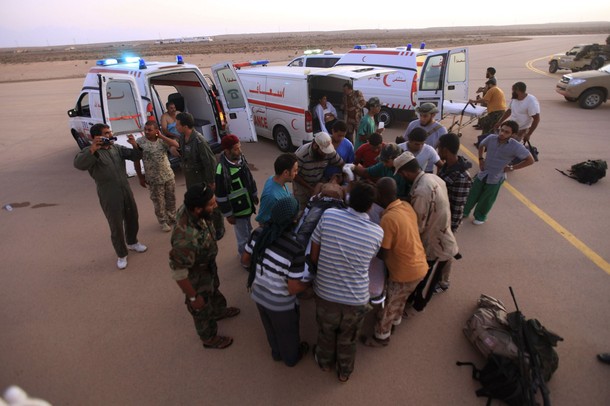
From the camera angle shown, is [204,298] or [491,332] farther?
[204,298]

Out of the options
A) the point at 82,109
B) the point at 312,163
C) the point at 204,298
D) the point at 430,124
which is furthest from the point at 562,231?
the point at 82,109

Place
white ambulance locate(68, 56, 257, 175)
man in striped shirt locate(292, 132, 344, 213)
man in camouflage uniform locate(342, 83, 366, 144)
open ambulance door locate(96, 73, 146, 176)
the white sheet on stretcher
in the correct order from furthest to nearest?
the white sheet on stretcher < man in camouflage uniform locate(342, 83, 366, 144) < white ambulance locate(68, 56, 257, 175) < open ambulance door locate(96, 73, 146, 176) < man in striped shirt locate(292, 132, 344, 213)

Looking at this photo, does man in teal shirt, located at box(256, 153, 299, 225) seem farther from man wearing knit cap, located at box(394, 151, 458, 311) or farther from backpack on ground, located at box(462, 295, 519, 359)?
backpack on ground, located at box(462, 295, 519, 359)

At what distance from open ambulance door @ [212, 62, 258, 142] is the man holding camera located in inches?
129

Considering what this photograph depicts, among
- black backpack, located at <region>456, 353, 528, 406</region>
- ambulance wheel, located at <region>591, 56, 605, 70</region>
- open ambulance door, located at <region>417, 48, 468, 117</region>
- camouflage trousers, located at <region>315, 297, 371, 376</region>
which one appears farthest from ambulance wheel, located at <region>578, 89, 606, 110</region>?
camouflage trousers, located at <region>315, 297, 371, 376</region>

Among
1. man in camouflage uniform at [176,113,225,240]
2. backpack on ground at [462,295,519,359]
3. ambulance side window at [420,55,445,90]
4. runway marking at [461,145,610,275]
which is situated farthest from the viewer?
ambulance side window at [420,55,445,90]

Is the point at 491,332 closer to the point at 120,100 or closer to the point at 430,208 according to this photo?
the point at 430,208

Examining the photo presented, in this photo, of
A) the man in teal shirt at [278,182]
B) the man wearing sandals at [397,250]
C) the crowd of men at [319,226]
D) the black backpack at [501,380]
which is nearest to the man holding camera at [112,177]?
the crowd of men at [319,226]

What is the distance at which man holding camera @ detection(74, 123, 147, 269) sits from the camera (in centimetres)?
382

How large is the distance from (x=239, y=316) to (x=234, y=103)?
524 cm

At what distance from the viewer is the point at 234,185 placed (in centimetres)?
374

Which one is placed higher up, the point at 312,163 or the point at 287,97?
the point at 287,97

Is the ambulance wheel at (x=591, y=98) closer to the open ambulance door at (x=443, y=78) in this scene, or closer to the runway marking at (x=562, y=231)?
the open ambulance door at (x=443, y=78)

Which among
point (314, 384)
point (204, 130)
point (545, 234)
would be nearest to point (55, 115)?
point (204, 130)
